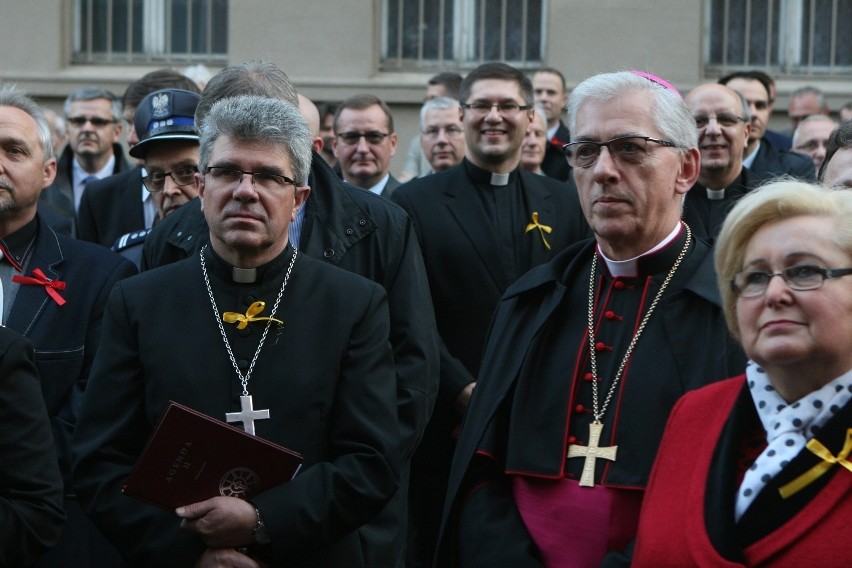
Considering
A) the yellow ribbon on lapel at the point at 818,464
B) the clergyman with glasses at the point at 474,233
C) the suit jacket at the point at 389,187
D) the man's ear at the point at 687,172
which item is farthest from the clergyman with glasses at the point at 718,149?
the yellow ribbon on lapel at the point at 818,464

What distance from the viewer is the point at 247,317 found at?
434 cm

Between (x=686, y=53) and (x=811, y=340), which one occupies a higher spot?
(x=686, y=53)

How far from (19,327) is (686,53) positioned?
31.3 ft

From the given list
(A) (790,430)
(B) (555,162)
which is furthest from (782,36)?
(A) (790,430)

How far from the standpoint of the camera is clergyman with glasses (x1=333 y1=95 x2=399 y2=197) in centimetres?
845

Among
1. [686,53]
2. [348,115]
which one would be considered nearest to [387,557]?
[348,115]

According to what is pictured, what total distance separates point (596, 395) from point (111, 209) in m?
3.55

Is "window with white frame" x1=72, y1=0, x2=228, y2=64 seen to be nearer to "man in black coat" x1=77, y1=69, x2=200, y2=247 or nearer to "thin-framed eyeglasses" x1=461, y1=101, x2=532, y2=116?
"man in black coat" x1=77, y1=69, x2=200, y2=247

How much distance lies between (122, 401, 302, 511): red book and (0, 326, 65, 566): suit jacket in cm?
23

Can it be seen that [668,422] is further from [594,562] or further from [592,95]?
[592,95]

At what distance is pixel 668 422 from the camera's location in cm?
365

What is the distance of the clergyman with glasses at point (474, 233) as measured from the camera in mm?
6371

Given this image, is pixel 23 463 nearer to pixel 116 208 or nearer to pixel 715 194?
pixel 116 208

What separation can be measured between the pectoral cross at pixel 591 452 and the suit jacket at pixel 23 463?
1474mm
